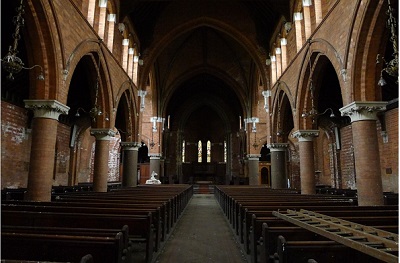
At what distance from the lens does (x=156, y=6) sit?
763 inches

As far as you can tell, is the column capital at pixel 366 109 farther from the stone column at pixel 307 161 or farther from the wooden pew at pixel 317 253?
the wooden pew at pixel 317 253

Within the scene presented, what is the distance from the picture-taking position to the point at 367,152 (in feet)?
28.4

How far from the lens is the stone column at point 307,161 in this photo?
44.1 ft

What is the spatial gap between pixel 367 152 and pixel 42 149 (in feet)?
32.2

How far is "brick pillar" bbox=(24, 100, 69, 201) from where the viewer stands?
860 centimetres

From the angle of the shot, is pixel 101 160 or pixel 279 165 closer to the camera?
pixel 101 160

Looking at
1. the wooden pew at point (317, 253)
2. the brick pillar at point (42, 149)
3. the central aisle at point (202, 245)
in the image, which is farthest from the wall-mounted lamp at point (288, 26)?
the wooden pew at point (317, 253)

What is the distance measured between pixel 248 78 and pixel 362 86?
1893 centimetres

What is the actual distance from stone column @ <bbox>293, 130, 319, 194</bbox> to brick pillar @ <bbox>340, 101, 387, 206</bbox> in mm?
4576

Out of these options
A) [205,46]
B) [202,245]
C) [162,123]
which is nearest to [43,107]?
[202,245]

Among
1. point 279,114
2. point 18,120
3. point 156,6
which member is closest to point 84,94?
point 18,120

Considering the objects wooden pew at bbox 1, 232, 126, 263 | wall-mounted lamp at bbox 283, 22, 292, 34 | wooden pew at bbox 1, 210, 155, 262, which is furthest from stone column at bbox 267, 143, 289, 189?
wooden pew at bbox 1, 232, 126, 263

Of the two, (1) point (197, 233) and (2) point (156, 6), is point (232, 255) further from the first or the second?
(2) point (156, 6)

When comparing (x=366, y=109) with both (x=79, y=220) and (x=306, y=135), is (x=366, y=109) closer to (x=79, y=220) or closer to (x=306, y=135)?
(x=306, y=135)
